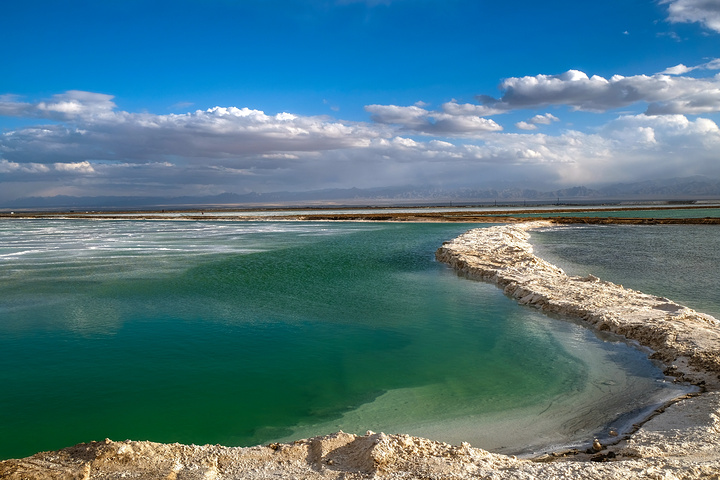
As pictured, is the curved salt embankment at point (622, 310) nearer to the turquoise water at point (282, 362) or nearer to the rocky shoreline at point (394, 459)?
the turquoise water at point (282, 362)

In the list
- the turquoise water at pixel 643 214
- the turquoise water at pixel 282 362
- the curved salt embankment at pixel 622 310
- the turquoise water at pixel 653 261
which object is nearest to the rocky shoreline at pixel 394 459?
the turquoise water at pixel 282 362

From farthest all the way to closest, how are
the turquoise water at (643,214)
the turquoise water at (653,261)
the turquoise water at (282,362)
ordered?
the turquoise water at (643,214), the turquoise water at (653,261), the turquoise water at (282,362)

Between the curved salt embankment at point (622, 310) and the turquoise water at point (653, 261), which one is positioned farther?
the turquoise water at point (653, 261)

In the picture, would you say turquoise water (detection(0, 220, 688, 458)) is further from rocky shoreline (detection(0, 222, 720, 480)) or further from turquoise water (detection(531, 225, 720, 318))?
turquoise water (detection(531, 225, 720, 318))

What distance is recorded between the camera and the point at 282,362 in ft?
35.2

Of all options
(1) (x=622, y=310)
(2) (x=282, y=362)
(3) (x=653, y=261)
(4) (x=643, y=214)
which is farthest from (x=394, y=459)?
(4) (x=643, y=214)

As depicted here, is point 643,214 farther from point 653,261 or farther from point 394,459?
point 394,459

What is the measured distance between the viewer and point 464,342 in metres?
12.2

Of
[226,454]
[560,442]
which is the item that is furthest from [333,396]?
[560,442]

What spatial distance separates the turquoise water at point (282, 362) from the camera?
7.95 meters

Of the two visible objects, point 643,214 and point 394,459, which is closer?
point 394,459

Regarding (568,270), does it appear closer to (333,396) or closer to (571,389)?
(571,389)

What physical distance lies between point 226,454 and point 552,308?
37.4 ft

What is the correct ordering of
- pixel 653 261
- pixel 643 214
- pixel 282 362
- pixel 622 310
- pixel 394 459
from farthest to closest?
pixel 643 214, pixel 653 261, pixel 622 310, pixel 282 362, pixel 394 459
